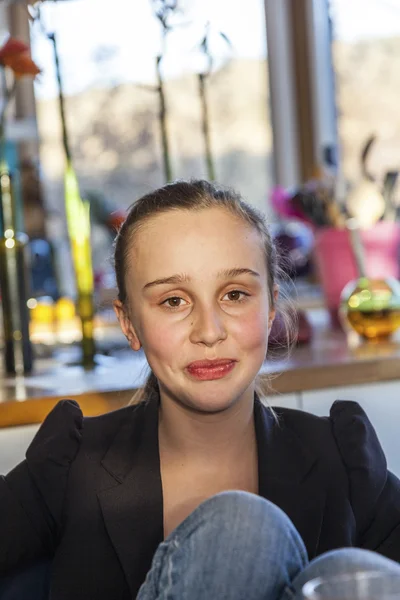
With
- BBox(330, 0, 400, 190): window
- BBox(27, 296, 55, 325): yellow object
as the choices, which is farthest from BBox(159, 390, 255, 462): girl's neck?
BBox(330, 0, 400, 190): window

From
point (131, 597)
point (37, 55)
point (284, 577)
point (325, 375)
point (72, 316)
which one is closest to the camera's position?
point (284, 577)

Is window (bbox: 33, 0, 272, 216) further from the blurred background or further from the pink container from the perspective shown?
the pink container

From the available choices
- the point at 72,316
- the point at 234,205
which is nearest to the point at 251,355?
the point at 234,205

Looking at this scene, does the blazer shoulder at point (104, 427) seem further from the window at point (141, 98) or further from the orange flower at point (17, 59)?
the window at point (141, 98)

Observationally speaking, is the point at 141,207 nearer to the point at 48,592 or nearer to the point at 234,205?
the point at 234,205

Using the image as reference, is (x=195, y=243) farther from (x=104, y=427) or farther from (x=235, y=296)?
(x=104, y=427)

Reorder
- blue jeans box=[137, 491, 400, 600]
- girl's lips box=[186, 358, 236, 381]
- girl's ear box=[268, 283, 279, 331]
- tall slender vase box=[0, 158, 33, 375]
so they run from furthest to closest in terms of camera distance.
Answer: tall slender vase box=[0, 158, 33, 375]
girl's ear box=[268, 283, 279, 331]
girl's lips box=[186, 358, 236, 381]
blue jeans box=[137, 491, 400, 600]

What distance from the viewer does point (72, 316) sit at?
7.66ft

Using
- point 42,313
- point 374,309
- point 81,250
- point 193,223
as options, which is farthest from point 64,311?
point 193,223

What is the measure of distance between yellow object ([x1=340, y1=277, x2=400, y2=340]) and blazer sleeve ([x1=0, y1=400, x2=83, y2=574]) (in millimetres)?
693

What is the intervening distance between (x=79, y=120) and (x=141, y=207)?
1516mm

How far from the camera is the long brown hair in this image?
1164 millimetres

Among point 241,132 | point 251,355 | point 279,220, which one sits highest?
point 241,132

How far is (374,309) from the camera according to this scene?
170 cm
